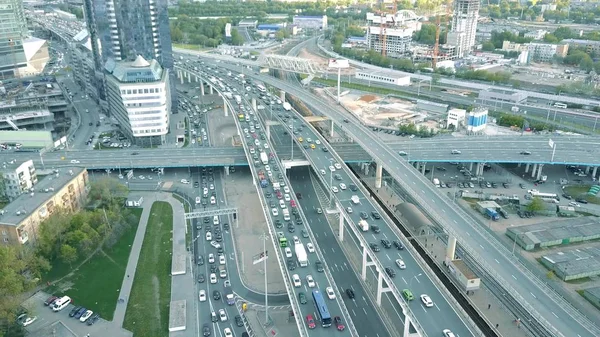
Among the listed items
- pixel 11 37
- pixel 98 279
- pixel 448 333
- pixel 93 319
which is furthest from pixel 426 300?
pixel 11 37

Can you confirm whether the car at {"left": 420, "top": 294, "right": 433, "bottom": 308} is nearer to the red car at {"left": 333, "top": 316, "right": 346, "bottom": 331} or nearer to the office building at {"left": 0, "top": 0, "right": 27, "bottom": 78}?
the red car at {"left": 333, "top": 316, "right": 346, "bottom": 331}

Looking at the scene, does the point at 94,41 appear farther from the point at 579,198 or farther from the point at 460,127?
the point at 579,198

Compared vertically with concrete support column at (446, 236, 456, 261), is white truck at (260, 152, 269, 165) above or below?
above

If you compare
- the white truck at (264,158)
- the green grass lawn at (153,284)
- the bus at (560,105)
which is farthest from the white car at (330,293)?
the bus at (560,105)

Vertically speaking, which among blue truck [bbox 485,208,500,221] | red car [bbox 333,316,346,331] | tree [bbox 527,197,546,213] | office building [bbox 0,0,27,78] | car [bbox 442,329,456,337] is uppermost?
office building [bbox 0,0,27,78]

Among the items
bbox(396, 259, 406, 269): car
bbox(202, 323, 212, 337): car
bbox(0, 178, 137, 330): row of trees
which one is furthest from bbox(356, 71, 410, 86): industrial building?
bbox(202, 323, 212, 337): car

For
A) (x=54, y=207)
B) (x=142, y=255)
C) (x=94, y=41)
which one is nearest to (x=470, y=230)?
(x=142, y=255)

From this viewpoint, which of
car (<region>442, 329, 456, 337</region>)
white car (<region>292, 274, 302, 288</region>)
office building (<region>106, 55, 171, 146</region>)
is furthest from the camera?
office building (<region>106, 55, 171, 146</region>)
